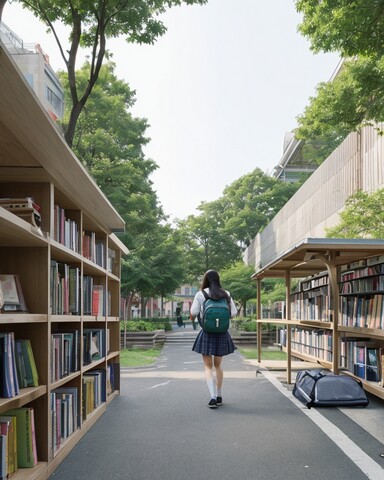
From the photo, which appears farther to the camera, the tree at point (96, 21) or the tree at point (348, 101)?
the tree at point (96, 21)

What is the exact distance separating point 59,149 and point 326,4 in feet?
22.8

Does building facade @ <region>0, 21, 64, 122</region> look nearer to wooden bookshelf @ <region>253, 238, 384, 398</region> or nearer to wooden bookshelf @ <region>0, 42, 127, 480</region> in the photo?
wooden bookshelf @ <region>253, 238, 384, 398</region>

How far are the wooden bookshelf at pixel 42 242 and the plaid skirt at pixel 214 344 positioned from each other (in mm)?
1748

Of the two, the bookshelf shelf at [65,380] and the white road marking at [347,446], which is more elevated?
the bookshelf shelf at [65,380]

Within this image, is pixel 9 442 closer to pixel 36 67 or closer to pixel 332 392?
pixel 332 392

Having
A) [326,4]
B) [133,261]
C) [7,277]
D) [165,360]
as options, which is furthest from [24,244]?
[133,261]

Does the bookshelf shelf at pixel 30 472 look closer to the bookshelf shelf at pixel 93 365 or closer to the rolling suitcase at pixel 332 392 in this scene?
the bookshelf shelf at pixel 93 365

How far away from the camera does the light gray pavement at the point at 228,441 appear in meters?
5.17

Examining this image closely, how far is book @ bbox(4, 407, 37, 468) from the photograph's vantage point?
4812 millimetres

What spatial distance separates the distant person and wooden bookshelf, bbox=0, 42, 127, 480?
5.73 ft

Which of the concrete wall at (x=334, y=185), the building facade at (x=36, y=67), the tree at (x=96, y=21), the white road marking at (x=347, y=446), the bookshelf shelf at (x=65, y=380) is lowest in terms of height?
the white road marking at (x=347, y=446)

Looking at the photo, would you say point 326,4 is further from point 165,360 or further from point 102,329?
point 165,360

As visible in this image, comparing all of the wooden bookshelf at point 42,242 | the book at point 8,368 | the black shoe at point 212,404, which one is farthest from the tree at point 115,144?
the book at point 8,368

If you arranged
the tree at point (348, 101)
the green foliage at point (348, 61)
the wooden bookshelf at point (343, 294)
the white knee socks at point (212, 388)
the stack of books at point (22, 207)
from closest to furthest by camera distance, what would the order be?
the stack of books at point (22, 207)
the wooden bookshelf at point (343, 294)
the white knee socks at point (212, 388)
the green foliage at point (348, 61)
the tree at point (348, 101)
